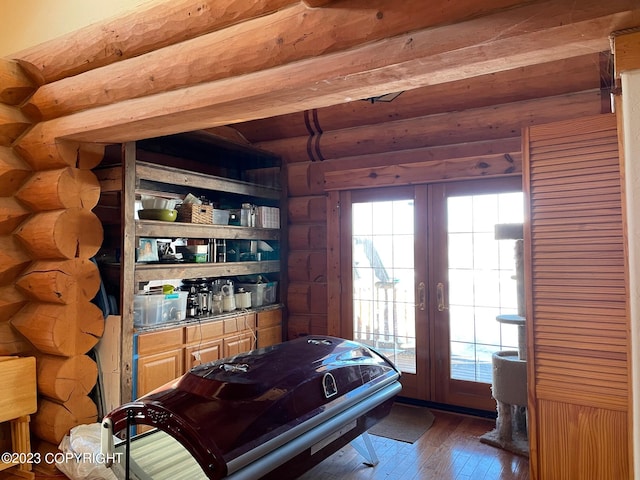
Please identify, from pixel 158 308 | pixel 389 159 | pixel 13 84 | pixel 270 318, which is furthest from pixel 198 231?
pixel 389 159

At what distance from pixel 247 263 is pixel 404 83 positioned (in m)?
2.75

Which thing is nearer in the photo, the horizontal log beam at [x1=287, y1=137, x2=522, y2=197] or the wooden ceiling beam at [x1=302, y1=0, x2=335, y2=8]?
the wooden ceiling beam at [x1=302, y1=0, x2=335, y2=8]

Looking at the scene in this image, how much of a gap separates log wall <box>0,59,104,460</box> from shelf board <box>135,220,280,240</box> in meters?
0.33

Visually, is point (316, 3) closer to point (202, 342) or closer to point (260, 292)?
point (202, 342)

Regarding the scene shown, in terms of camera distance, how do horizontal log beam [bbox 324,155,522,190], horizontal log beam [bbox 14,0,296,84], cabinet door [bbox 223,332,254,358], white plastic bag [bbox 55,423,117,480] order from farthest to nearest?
cabinet door [bbox 223,332,254,358]
horizontal log beam [bbox 324,155,522,190]
white plastic bag [bbox 55,423,117,480]
horizontal log beam [bbox 14,0,296,84]

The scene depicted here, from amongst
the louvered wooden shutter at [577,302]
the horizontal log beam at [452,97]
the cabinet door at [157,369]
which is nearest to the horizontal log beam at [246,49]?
the louvered wooden shutter at [577,302]

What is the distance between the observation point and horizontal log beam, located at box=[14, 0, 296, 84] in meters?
2.19

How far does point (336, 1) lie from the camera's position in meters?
1.88

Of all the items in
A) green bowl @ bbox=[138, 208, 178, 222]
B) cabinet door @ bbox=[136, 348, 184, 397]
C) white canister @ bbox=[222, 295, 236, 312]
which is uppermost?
green bowl @ bbox=[138, 208, 178, 222]

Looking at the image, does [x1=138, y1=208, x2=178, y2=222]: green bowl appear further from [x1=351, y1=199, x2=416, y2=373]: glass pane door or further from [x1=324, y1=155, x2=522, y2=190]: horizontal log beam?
[x1=351, y1=199, x2=416, y2=373]: glass pane door

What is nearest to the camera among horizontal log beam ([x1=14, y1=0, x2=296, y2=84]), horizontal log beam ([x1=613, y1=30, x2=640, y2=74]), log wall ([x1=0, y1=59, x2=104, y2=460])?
horizontal log beam ([x1=613, y1=30, x2=640, y2=74])

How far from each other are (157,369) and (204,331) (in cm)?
51

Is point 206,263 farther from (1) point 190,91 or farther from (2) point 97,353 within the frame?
(1) point 190,91

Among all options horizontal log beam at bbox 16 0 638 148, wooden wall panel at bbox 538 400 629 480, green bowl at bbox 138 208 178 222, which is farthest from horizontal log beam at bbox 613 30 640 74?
green bowl at bbox 138 208 178 222
